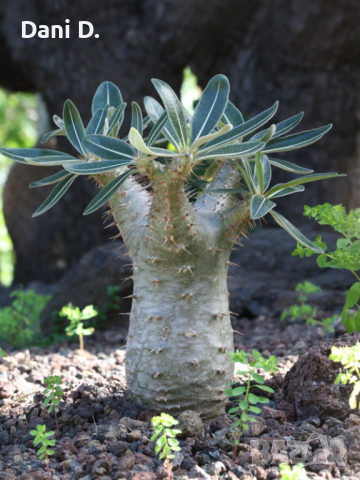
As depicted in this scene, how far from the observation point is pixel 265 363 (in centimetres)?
150

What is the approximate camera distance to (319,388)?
1697mm

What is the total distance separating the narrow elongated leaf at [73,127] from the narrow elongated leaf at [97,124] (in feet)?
0.13

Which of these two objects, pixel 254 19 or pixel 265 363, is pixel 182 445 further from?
pixel 254 19

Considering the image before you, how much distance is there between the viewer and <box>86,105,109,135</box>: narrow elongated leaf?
1636mm

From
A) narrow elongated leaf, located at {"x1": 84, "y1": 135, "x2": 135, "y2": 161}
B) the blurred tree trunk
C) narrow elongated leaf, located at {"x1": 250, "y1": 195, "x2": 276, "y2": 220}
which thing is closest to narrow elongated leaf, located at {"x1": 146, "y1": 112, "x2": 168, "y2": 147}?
narrow elongated leaf, located at {"x1": 84, "y1": 135, "x2": 135, "y2": 161}

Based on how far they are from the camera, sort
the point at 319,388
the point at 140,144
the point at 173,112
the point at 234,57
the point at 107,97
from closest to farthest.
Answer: the point at 140,144, the point at 173,112, the point at 319,388, the point at 107,97, the point at 234,57

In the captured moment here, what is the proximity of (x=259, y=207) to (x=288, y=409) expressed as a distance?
29.2 inches

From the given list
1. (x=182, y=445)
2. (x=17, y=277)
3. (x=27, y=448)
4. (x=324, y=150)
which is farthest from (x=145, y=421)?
(x=17, y=277)

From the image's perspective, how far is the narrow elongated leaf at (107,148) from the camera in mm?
1418

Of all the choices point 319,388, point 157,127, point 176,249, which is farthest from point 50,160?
point 319,388

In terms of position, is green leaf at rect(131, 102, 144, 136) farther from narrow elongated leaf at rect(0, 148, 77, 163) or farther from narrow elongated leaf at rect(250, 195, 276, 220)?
narrow elongated leaf at rect(250, 195, 276, 220)

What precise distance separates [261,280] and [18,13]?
3736 mm

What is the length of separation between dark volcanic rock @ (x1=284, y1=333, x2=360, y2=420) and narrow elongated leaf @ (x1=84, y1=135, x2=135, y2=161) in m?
0.93

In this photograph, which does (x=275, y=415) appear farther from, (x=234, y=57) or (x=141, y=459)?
(x=234, y=57)
